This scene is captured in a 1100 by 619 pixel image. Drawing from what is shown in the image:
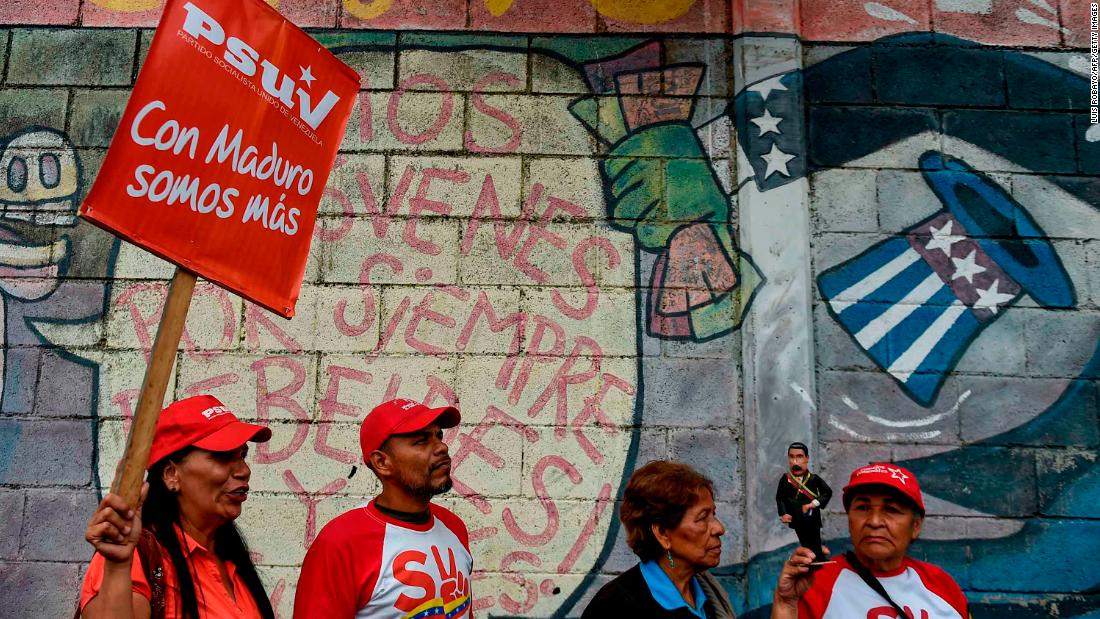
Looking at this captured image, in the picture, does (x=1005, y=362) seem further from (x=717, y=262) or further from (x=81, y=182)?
(x=81, y=182)

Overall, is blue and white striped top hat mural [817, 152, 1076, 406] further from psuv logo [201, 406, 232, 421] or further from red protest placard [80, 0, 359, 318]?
psuv logo [201, 406, 232, 421]

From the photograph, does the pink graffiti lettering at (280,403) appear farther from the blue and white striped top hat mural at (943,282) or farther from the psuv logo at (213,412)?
the blue and white striped top hat mural at (943,282)

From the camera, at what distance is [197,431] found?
8.01 feet

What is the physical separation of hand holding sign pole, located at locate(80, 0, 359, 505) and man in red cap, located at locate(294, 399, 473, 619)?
611 mm

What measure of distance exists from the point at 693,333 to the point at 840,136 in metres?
1.21

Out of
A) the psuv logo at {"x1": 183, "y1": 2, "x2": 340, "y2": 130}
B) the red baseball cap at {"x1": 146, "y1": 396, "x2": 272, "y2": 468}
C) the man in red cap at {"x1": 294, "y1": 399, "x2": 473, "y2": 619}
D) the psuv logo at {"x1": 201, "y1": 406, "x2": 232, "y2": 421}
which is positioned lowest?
the man in red cap at {"x1": 294, "y1": 399, "x2": 473, "y2": 619}

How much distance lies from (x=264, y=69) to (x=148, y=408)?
0.95 m

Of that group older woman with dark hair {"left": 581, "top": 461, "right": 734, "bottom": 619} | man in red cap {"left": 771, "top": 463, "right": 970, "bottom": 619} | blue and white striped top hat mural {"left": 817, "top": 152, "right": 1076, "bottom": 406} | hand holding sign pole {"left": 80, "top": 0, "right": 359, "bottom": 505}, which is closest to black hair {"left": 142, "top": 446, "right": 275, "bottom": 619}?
hand holding sign pole {"left": 80, "top": 0, "right": 359, "bottom": 505}

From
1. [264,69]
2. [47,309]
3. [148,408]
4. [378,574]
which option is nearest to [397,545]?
[378,574]

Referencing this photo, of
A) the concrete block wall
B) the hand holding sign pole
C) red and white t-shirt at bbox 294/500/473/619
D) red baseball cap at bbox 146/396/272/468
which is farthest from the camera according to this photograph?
the concrete block wall

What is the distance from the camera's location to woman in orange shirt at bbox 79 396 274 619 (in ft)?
7.14

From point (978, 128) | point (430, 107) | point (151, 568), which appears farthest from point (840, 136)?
point (151, 568)

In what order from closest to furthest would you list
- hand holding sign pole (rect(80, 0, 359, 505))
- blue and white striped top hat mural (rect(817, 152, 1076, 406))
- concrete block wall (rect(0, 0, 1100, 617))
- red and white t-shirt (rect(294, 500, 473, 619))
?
hand holding sign pole (rect(80, 0, 359, 505)), red and white t-shirt (rect(294, 500, 473, 619)), concrete block wall (rect(0, 0, 1100, 617)), blue and white striped top hat mural (rect(817, 152, 1076, 406))

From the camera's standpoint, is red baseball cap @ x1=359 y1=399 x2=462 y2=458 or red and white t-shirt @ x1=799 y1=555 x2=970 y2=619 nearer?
red and white t-shirt @ x1=799 y1=555 x2=970 y2=619
